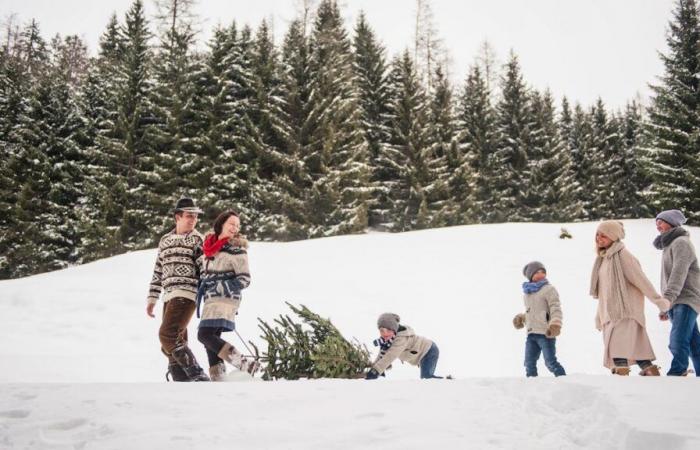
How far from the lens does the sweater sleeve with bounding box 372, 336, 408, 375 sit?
5.16m

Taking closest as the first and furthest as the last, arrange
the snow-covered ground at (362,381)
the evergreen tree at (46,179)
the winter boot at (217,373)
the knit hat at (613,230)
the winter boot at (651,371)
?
the snow-covered ground at (362,381)
the winter boot at (651,371)
the winter boot at (217,373)
the knit hat at (613,230)
the evergreen tree at (46,179)

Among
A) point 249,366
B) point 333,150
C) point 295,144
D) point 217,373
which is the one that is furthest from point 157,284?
point 333,150

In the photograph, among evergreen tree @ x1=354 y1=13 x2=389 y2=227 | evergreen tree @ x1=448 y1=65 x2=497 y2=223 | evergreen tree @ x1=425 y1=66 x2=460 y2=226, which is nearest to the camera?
evergreen tree @ x1=425 y1=66 x2=460 y2=226

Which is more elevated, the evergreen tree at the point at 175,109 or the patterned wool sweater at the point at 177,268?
the evergreen tree at the point at 175,109

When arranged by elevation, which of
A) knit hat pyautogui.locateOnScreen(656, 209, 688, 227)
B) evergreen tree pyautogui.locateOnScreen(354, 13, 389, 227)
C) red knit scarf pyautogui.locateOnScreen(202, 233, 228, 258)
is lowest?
red knit scarf pyautogui.locateOnScreen(202, 233, 228, 258)

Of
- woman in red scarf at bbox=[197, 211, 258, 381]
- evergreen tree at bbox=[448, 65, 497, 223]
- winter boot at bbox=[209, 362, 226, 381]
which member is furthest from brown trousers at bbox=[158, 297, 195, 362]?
evergreen tree at bbox=[448, 65, 497, 223]

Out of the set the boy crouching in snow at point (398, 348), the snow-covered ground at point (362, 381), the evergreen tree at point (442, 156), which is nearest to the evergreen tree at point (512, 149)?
the evergreen tree at point (442, 156)

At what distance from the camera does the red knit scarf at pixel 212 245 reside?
16.0ft

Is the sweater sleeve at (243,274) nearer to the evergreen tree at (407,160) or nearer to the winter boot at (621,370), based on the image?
the winter boot at (621,370)

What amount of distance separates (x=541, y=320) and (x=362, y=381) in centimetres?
293

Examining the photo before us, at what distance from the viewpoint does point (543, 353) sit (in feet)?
18.4

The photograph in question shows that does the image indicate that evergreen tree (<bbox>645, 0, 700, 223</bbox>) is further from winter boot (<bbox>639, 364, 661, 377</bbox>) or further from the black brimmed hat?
the black brimmed hat

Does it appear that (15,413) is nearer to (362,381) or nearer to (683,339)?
(362,381)

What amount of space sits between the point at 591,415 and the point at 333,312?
6907 mm
